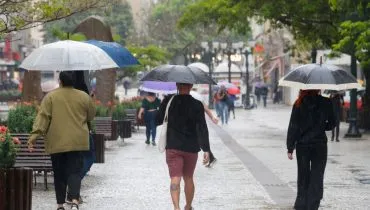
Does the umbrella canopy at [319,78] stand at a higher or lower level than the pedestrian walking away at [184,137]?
higher

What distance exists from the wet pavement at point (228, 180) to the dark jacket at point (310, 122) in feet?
3.89

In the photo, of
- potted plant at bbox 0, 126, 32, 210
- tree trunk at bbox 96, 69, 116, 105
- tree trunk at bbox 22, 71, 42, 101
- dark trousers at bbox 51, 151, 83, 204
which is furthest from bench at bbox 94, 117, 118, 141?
potted plant at bbox 0, 126, 32, 210

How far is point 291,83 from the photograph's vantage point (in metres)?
11.5

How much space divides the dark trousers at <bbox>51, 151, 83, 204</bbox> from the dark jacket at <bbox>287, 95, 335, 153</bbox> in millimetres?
2411

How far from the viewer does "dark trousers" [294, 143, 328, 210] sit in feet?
36.2

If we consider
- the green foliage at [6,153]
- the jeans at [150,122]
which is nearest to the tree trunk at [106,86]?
the jeans at [150,122]

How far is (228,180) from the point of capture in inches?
596

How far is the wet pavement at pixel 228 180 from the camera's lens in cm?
1227

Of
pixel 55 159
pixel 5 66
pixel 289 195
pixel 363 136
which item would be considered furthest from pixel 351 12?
pixel 5 66

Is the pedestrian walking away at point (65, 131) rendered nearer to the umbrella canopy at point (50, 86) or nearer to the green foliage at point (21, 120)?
the green foliage at point (21, 120)

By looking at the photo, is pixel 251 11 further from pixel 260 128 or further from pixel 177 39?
pixel 177 39

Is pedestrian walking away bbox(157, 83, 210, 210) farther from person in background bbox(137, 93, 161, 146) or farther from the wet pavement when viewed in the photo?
person in background bbox(137, 93, 161, 146)

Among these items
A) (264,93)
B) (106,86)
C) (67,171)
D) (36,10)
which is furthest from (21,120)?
(264,93)

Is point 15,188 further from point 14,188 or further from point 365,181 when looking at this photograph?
point 365,181
